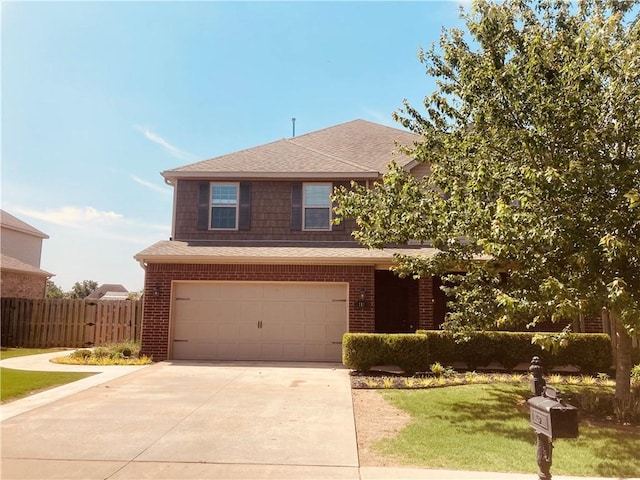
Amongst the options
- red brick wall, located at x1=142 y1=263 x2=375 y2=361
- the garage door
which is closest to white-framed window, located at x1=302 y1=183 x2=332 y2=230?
red brick wall, located at x1=142 y1=263 x2=375 y2=361

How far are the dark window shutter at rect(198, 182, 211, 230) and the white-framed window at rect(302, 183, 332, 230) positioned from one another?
10.8ft

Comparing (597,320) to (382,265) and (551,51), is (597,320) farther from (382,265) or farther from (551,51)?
(551,51)

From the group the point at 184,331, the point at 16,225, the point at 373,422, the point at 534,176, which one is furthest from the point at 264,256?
the point at 16,225

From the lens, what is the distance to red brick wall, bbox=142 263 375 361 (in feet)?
43.5

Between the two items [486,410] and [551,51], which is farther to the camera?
[486,410]

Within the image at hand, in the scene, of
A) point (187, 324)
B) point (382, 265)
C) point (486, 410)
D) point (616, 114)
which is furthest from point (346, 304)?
point (616, 114)

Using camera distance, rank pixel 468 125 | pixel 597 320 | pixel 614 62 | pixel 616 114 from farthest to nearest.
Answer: pixel 597 320 → pixel 468 125 → pixel 614 62 → pixel 616 114

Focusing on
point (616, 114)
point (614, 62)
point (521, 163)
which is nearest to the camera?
point (616, 114)

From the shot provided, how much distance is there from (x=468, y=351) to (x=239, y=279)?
680cm

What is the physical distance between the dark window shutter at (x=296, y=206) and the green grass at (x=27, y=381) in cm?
752

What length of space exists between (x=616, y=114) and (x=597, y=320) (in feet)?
25.8

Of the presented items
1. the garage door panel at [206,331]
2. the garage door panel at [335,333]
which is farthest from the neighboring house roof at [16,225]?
the garage door panel at [335,333]

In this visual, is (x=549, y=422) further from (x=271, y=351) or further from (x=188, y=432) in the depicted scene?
(x=271, y=351)

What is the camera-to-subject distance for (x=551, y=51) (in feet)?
24.1
